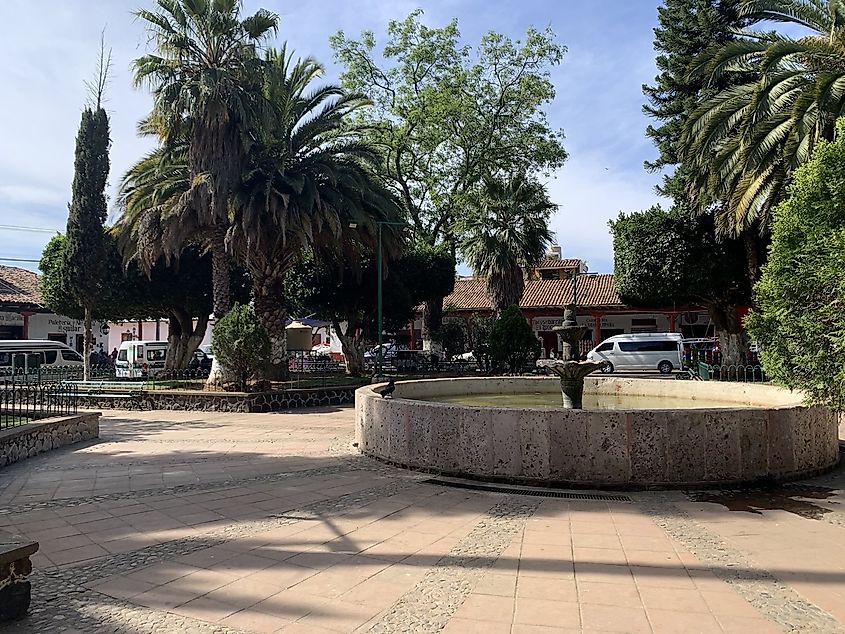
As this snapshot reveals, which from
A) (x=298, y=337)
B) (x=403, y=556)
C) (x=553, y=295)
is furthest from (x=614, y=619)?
(x=553, y=295)

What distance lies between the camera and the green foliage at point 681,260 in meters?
23.8

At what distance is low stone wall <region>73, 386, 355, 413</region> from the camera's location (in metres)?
16.8

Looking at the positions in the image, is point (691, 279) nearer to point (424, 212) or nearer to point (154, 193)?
point (424, 212)

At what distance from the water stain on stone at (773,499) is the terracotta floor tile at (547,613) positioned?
10.4ft

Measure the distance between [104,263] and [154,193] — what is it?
15.9 ft

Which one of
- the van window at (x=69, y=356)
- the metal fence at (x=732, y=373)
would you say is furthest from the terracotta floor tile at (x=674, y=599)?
the van window at (x=69, y=356)

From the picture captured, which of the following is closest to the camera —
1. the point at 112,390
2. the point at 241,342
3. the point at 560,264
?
the point at 241,342

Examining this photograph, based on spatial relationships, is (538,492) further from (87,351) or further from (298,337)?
(87,351)

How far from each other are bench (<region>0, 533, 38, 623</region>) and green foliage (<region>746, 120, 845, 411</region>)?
6.83 m

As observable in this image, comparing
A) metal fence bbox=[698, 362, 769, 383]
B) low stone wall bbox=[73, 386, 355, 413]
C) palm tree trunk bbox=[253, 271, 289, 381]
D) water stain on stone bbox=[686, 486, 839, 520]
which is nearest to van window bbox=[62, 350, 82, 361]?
low stone wall bbox=[73, 386, 355, 413]

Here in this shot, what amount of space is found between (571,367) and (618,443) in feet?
7.94

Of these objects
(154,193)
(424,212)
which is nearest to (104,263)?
(154,193)

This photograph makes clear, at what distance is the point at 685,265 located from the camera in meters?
23.8

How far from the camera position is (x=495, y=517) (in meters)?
6.04
